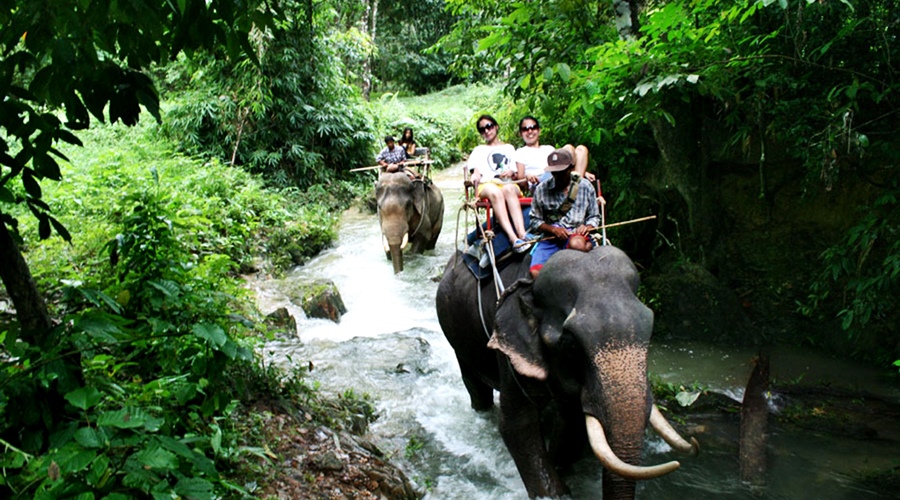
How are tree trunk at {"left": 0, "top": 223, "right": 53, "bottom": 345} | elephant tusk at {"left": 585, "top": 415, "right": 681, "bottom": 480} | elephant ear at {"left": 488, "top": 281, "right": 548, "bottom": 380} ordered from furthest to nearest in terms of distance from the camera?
elephant ear at {"left": 488, "top": 281, "right": 548, "bottom": 380}, elephant tusk at {"left": 585, "top": 415, "right": 681, "bottom": 480}, tree trunk at {"left": 0, "top": 223, "right": 53, "bottom": 345}

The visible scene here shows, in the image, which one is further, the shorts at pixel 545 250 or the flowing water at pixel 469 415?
the flowing water at pixel 469 415

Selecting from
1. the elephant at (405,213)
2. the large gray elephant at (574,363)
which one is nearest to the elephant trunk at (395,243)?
the elephant at (405,213)

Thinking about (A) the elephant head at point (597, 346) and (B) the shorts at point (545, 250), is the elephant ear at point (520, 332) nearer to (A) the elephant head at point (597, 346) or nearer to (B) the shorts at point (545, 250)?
(A) the elephant head at point (597, 346)

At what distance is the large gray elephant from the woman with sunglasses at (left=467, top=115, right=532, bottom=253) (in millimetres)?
370

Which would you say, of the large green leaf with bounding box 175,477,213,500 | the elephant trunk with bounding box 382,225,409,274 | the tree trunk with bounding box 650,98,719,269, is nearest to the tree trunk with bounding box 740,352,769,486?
the tree trunk with bounding box 650,98,719,269

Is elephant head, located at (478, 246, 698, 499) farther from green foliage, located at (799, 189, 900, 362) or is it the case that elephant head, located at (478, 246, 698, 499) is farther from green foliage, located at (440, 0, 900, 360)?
green foliage, located at (799, 189, 900, 362)

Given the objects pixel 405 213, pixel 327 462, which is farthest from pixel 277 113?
pixel 327 462

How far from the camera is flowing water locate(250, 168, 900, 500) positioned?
498 cm

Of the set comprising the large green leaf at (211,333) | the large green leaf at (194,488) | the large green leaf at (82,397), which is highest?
the large green leaf at (211,333)

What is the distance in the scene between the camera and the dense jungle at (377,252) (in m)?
2.39

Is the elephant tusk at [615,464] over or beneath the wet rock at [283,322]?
over

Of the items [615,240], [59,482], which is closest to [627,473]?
[59,482]

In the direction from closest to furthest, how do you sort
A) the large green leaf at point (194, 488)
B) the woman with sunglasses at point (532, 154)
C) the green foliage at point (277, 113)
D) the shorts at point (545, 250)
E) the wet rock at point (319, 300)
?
the large green leaf at point (194, 488) → the shorts at point (545, 250) → the woman with sunglasses at point (532, 154) → the wet rock at point (319, 300) → the green foliage at point (277, 113)

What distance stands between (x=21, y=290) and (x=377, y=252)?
1002 centimetres
